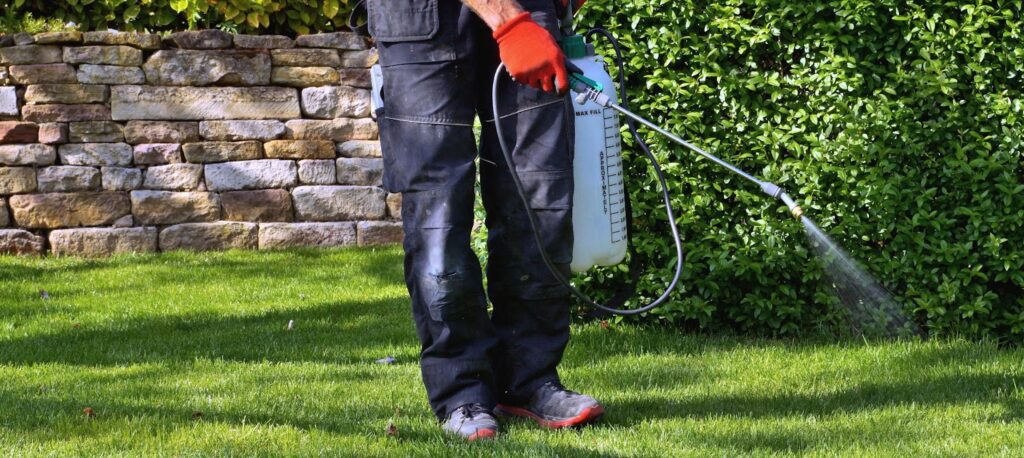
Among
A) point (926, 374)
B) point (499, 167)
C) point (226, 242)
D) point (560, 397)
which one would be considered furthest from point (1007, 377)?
point (226, 242)

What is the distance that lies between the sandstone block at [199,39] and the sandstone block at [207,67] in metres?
0.04

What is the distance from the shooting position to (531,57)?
2873 mm

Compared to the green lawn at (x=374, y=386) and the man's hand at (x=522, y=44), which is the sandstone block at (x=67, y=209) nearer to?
the green lawn at (x=374, y=386)

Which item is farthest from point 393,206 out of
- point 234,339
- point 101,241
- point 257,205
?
point 234,339

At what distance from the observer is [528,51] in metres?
2.87

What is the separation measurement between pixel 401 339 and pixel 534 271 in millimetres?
1585

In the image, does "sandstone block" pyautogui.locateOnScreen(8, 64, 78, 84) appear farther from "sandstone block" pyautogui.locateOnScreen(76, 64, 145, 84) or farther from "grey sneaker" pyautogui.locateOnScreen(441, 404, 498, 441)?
"grey sneaker" pyautogui.locateOnScreen(441, 404, 498, 441)

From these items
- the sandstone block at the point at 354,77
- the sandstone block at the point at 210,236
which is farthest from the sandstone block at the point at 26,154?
the sandstone block at the point at 354,77

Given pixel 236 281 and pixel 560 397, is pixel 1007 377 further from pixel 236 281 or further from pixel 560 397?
pixel 236 281

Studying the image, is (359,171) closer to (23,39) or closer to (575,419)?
(23,39)

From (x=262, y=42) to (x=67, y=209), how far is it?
4.62ft

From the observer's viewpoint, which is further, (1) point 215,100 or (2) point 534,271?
(1) point 215,100

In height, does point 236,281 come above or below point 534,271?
below

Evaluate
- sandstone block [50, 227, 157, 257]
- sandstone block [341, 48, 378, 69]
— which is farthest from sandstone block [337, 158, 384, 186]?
sandstone block [50, 227, 157, 257]
